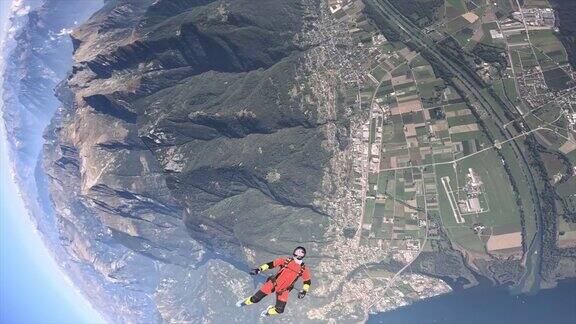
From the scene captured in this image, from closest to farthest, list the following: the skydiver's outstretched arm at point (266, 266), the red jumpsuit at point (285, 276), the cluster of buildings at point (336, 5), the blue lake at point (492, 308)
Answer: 1. the skydiver's outstretched arm at point (266, 266)
2. the red jumpsuit at point (285, 276)
3. the blue lake at point (492, 308)
4. the cluster of buildings at point (336, 5)

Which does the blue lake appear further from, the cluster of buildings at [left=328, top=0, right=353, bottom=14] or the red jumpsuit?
the red jumpsuit

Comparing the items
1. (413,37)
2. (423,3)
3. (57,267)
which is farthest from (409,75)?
(57,267)

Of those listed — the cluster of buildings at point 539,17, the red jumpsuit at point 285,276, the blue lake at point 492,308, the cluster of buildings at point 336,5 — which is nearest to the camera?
the red jumpsuit at point 285,276

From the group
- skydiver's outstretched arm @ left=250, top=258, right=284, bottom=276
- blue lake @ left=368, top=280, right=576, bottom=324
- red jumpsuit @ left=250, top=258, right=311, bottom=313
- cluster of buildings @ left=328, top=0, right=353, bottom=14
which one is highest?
cluster of buildings @ left=328, top=0, right=353, bottom=14

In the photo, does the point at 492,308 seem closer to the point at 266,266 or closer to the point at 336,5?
the point at 336,5

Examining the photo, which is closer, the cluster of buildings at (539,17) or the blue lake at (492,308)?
the blue lake at (492,308)

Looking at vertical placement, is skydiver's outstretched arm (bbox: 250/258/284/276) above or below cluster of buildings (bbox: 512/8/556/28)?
below

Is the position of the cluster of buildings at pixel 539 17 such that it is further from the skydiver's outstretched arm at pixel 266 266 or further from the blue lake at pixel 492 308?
the skydiver's outstretched arm at pixel 266 266

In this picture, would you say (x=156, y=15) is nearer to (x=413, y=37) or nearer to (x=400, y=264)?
(x=413, y=37)

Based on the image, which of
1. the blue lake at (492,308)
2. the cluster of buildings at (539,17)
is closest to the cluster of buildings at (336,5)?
the cluster of buildings at (539,17)

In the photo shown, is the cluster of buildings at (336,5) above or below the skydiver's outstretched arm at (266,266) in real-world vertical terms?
above

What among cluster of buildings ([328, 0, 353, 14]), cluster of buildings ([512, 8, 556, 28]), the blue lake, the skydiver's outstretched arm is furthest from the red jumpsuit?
cluster of buildings ([512, 8, 556, 28])

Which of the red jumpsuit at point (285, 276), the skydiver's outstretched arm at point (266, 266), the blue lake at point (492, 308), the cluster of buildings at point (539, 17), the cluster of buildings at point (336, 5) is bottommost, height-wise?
the blue lake at point (492, 308)
